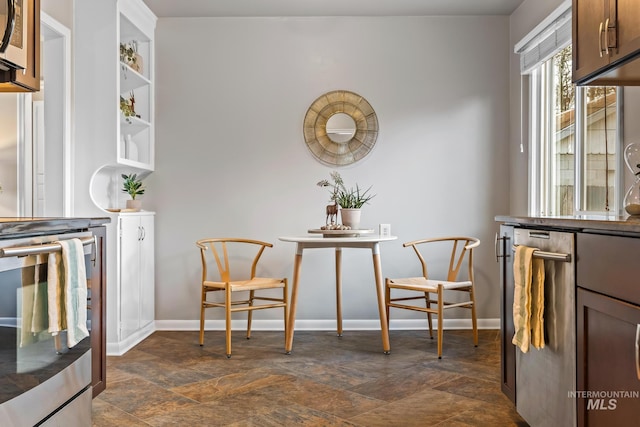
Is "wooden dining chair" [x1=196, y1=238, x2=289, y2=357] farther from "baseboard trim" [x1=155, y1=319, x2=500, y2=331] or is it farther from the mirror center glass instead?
the mirror center glass

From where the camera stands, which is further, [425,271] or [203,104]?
[203,104]

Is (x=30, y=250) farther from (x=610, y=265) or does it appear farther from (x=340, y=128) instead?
(x=340, y=128)

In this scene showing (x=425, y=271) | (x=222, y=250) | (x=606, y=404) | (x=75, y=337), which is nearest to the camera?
(x=606, y=404)

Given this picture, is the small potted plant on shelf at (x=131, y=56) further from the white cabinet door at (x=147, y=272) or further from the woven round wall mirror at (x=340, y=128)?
the woven round wall mirror at (x=340, y=128)

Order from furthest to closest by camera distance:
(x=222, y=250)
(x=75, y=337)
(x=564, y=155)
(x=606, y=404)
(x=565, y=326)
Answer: (x=222, y=250) < (x=564, y=155) < (x=75, y=337) < (x=565, y=326) < (x=606, y=404)

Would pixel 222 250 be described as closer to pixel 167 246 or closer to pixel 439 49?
pixel 167 246

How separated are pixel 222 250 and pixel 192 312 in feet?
1.83

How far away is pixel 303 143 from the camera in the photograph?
4305 mm

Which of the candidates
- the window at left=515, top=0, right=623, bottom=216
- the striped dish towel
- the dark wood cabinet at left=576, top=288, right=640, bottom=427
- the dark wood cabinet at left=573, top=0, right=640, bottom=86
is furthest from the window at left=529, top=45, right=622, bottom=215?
the striped dish towel

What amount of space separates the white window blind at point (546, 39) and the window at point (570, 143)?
0.28 feet

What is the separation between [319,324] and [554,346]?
261cm

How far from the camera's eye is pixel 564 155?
11.5 ft

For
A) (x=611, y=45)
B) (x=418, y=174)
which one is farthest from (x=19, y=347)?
Result: (x=418, y=174)

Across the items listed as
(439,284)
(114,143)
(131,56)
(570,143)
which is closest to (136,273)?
(114,143)
